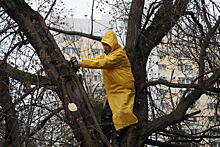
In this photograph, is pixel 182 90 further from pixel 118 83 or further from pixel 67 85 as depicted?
pixel 67 85

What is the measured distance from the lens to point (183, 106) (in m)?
4.14

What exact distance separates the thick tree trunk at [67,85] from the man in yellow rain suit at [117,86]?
48 centimetres

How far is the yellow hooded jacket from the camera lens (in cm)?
407

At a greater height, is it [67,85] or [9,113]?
[67,85]

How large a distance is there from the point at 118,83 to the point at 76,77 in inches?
31.8

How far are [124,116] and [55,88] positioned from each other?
34.7 inches

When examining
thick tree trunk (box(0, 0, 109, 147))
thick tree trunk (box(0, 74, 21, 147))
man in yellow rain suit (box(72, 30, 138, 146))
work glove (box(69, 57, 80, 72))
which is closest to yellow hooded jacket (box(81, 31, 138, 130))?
man in yellow rain suit (box(72, 30, 138, 146))

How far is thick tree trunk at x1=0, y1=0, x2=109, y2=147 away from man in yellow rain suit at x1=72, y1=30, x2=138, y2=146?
475 millimetres

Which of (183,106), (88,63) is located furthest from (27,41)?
(183,106)

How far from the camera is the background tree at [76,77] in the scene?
3.56 meters

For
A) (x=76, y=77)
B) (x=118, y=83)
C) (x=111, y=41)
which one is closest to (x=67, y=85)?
(x=76, y=77)

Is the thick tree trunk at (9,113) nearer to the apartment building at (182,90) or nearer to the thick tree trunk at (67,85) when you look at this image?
the thick tree trunk at (67,85)

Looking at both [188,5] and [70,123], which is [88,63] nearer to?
[70,123]

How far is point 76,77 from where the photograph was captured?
11.9 feet
